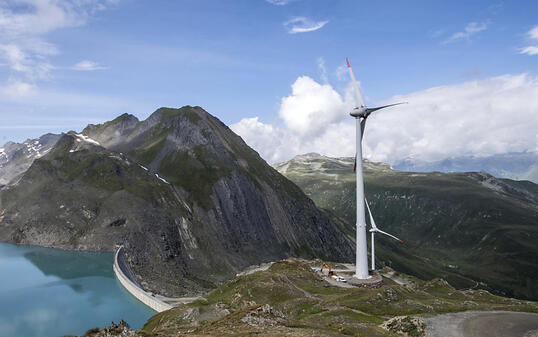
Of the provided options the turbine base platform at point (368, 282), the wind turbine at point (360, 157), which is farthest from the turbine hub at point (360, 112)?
the turbine base platform at point (368, 282)

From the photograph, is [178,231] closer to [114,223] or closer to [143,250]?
[143,250]

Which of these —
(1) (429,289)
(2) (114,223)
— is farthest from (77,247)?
(1) (429,289)

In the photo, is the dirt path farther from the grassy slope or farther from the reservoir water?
the reservoir water

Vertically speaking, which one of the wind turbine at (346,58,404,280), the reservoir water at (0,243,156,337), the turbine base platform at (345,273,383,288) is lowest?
the reservoir water at (0,243,156,337)

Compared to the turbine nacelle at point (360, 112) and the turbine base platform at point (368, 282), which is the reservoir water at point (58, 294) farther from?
the turbine nacelle at point (360, 112)

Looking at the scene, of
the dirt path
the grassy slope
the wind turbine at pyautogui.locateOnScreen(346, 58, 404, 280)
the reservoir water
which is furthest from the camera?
the reservoir water

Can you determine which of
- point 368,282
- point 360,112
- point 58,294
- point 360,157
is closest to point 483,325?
point 368,282

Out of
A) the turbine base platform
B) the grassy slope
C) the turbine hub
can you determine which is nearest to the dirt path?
the grassy slope
